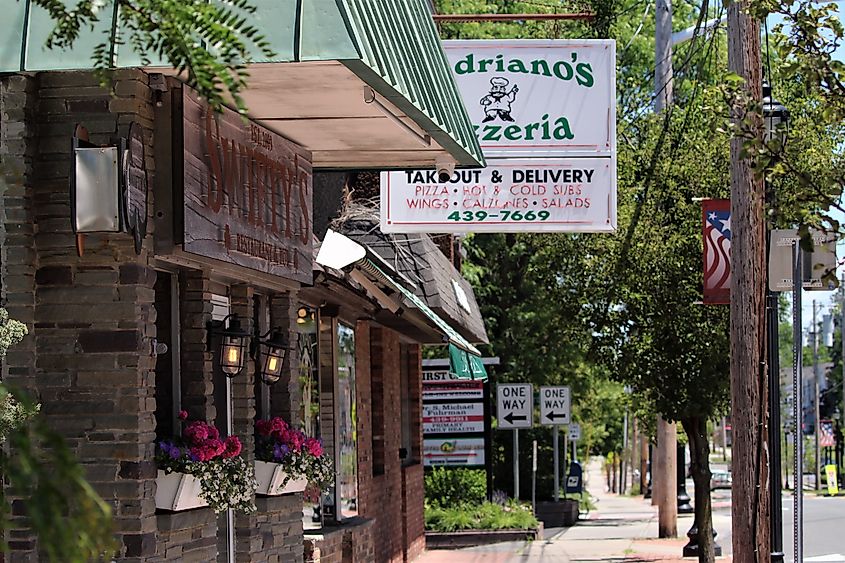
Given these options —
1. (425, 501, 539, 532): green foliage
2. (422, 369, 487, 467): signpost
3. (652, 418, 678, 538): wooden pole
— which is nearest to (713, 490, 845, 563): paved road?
(652, 418, 678, 538): wooden pole

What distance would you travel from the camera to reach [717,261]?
13.2 metres

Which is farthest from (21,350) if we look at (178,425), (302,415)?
(302,415)

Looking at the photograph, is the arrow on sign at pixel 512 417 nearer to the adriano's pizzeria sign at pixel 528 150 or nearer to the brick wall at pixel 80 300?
the adriano's pizzeria sign at pixel 528 150

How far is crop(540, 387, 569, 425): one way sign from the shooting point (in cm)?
3014

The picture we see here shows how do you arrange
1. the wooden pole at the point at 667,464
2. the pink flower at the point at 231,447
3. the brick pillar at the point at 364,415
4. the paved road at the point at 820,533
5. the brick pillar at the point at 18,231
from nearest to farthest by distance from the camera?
the brick pillar at the point at 18,231 < the pink flower at the point at 231,447 < the brick pillar at the point at 364,415 < the paved road at the point at 820,533 < the wooden pole at the point at 667,464

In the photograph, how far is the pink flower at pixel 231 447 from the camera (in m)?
7.98

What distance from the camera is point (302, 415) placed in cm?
1282

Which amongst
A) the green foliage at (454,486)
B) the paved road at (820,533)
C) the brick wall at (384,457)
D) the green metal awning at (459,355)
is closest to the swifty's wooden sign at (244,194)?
the green metal awning at (459,355)

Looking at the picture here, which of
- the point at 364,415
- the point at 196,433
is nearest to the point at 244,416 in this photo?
the point at 196,433

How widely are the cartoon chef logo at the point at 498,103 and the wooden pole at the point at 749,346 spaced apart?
235 centimetres

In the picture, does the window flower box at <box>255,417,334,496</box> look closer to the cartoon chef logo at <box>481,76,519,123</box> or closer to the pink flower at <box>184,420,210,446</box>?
the pink flower at <box>184,420,210,446</box>

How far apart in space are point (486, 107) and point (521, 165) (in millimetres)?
674

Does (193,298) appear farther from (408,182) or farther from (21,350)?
(408,182)

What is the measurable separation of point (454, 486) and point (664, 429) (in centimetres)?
517
